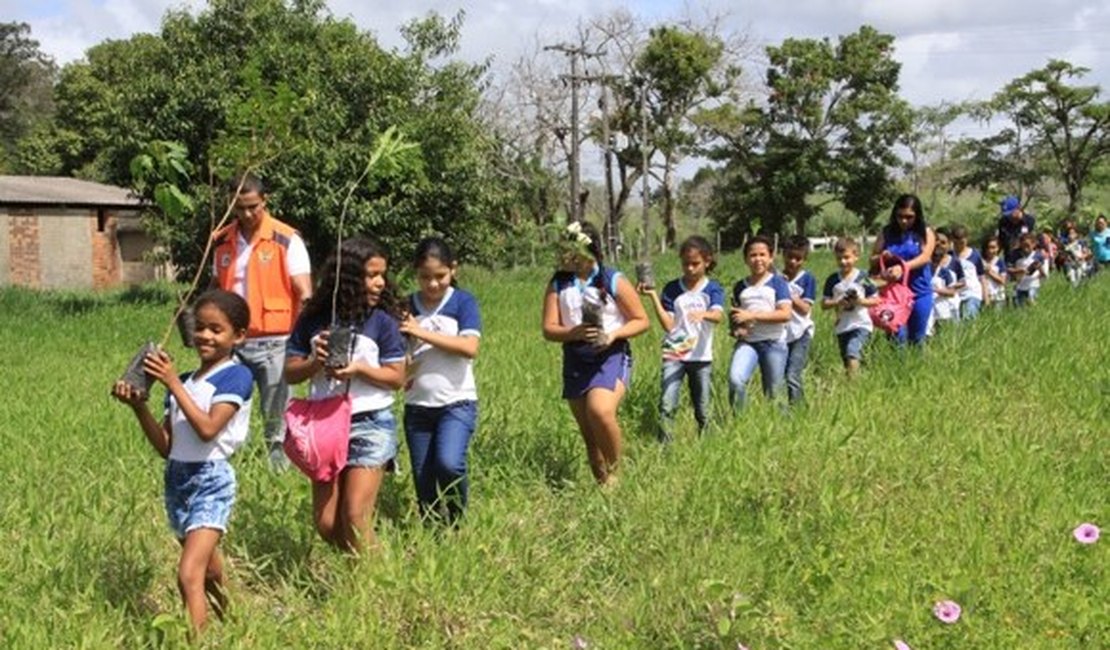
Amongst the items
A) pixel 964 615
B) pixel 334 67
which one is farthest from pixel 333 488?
pixel 334 67

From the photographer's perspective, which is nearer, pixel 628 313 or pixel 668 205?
pixel 628 313

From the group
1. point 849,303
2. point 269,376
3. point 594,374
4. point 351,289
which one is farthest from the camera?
point 849,303

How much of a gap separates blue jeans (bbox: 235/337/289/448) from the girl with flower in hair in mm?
1463

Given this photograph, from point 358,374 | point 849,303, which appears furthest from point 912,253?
point 358,374

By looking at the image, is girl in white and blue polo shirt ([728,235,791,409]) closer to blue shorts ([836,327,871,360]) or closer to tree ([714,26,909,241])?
blue shorts ([836,327,871,360])

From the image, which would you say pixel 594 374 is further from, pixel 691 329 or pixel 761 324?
pixel 761 324

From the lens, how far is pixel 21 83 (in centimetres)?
5006

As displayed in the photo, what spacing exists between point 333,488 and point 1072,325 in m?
7.34

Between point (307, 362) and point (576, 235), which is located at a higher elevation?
point (576, 235)

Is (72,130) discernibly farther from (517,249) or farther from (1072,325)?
(1072,325)

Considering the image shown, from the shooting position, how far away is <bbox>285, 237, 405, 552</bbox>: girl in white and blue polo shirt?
4473 millimetres

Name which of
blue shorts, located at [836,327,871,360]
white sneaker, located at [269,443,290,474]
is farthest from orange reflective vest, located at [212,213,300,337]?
blue shorts, located at [836,327,871,360]

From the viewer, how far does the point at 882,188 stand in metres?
36.8

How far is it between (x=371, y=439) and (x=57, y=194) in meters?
28.4
